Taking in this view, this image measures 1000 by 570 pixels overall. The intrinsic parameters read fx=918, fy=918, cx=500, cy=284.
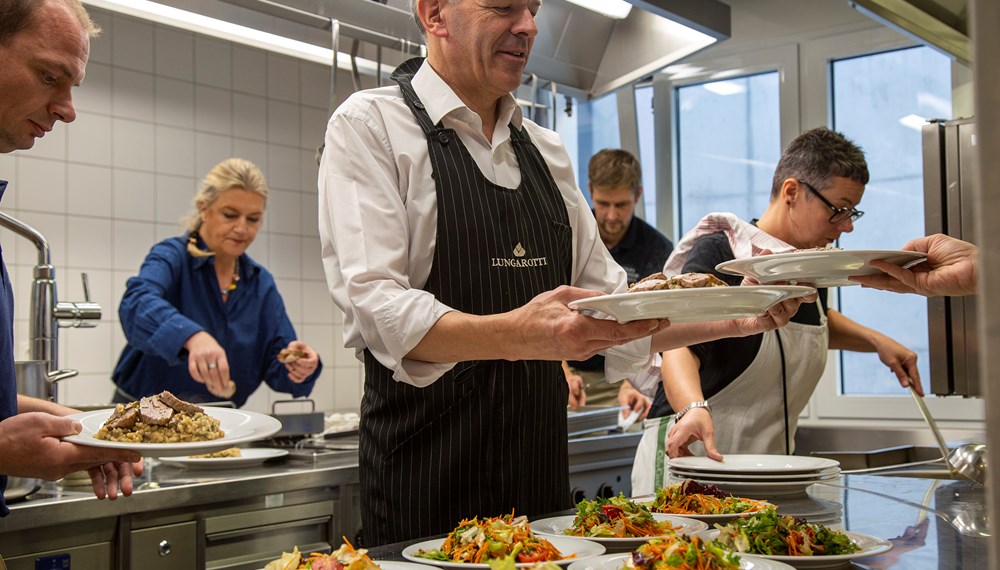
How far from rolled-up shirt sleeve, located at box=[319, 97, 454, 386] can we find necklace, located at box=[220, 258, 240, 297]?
1945 millimetres

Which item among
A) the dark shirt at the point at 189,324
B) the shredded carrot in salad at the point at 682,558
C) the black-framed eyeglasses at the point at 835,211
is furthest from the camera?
the dark shirt at the point at 189,324

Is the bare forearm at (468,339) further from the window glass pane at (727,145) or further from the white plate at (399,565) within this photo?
the window glass pane at (727,145)

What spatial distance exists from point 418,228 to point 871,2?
1.26m

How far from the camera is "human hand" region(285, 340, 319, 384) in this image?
326 cm

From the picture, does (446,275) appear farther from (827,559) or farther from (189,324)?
(189,324)

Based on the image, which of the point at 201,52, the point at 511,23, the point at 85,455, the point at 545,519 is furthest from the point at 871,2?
the point at 201,52

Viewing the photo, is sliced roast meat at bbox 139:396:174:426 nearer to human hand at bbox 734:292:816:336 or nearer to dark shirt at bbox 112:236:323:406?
human hand at bbox 734:292:816:336

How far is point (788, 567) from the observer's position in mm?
1081

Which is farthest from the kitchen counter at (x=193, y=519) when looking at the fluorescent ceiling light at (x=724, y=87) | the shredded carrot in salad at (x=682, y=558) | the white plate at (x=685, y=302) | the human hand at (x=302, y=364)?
the fluorescent ceiling light at (x=724, y=87)

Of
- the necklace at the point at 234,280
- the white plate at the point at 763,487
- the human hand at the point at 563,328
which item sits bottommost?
the white plate at the point at 763,487

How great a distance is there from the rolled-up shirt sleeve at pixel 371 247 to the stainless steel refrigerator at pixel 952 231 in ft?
6.09

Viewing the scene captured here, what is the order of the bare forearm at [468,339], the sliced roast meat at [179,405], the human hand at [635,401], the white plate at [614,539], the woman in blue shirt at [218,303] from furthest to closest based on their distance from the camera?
the human hand at [635,401]
the woman in blue shirt at [218,303]
the sliced roast meat at [179,405]
the bare forearm at [468,339]
the white plate at [614,539]

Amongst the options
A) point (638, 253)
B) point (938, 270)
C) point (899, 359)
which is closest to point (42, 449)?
point (938, 270)

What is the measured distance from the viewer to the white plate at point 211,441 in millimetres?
1292
